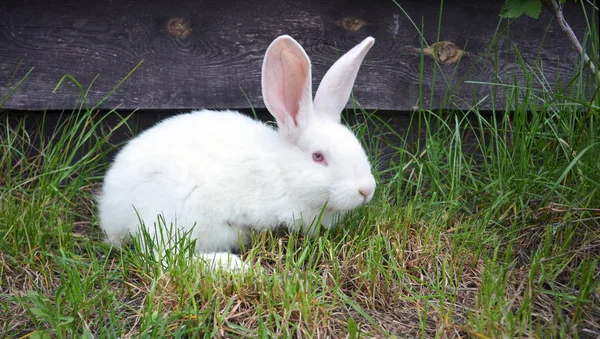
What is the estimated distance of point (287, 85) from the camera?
2.95 m

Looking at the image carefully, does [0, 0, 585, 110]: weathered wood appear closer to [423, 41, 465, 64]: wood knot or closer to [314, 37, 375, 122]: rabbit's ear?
[423, 41, 465, 64]: wood knot

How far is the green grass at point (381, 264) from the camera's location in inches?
92.6

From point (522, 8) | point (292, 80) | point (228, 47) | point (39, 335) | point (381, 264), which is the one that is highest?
point (522, 8)

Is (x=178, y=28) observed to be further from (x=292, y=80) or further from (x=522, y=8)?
(x=522, y=8)

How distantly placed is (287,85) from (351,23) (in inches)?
45.1

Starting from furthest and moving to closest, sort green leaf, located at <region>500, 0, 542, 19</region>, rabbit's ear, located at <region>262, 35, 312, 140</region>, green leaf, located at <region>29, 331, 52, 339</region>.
Result: rabbit's ear, located at <region>262, 35, 312, 140</region>, green leaf, located at <region>500, 0, 542, 19</region>, green leaf, located at <region>29, 331, 52, 339</region>

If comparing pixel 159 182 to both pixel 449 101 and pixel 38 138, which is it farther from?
pixel 449 101

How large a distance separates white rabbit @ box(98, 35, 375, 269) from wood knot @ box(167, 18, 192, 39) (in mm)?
984

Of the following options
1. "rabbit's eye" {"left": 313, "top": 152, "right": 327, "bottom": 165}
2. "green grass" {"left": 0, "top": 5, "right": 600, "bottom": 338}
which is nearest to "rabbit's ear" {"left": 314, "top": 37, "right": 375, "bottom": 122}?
"rabbit's eye" {"left": 313, "top": 152, "right": 327, "bottom": 165}

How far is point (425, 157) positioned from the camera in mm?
3945

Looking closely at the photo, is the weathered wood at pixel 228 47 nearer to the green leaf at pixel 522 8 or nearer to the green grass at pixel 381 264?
the green grass at pixel 381 264

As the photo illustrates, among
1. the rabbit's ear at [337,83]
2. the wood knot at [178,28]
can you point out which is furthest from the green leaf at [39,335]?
the wood knot at [178,28]

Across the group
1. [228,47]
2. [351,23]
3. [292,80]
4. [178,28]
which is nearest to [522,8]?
[292,80]

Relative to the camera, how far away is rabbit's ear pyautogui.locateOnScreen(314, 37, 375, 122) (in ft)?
9.83
